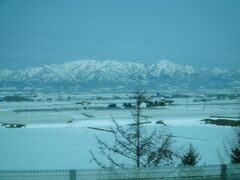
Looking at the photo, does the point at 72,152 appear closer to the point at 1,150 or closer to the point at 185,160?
the point at 1,150

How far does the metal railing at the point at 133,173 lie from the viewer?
916 centimetres

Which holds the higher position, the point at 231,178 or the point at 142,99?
the point at 142,99

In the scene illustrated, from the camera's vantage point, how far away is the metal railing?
361 inches

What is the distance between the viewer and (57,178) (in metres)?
9.21

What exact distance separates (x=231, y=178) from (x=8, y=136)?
27509 millimetres

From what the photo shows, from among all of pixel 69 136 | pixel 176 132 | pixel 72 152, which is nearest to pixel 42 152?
pixel 72 152

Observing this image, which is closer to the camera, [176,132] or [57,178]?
[57,178]

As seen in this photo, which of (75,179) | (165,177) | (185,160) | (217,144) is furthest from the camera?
(217,144)

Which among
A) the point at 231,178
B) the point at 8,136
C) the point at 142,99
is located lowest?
the point at 8,136

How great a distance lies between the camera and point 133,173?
9508 millimetres

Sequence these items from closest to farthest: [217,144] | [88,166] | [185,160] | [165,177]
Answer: [165,177]
[185,160]
[88,166]
[217,144]

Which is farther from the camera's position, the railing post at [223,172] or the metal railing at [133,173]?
Result: the railing post at [223,172]

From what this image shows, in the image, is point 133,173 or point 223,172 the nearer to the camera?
point 133,173

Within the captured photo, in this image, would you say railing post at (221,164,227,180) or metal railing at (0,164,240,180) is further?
railing post at (221,164,227,180)
